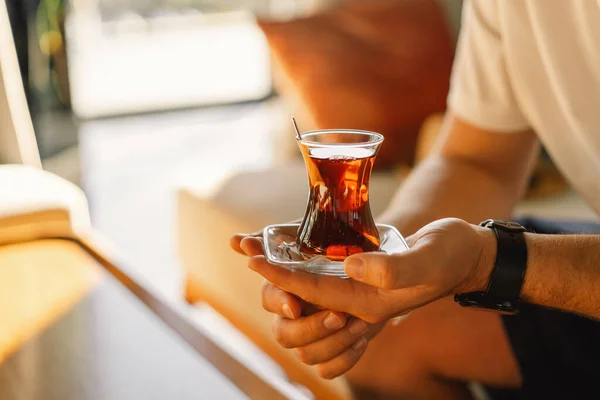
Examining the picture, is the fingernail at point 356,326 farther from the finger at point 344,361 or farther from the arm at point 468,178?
the arm at point 468,178

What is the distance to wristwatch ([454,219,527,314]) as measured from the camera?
0.84 meters

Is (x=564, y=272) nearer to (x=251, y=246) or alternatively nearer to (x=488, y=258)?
(x=488, y=258)

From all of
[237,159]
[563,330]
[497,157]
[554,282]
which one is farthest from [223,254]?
[237,159]

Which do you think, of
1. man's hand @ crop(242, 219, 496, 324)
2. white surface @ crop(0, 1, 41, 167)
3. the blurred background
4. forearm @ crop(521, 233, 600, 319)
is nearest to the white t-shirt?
forearm @ crop(521, 233, 600, 319)

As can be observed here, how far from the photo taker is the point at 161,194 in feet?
12.7

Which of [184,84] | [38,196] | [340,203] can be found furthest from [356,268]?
[184,84]

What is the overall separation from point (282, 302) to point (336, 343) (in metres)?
0.09

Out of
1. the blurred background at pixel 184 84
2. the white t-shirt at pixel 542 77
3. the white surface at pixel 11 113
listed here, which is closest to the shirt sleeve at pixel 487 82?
the white t-shirt at pixel 542 77

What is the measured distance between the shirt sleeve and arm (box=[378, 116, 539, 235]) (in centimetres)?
3

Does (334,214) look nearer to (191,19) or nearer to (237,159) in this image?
(237,159)

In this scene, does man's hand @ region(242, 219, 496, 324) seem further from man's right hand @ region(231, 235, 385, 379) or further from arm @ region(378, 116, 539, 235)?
arm @ region(378, 116, 539, 235)

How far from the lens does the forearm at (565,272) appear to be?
2.83 feet

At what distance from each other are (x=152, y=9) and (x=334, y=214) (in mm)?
6356

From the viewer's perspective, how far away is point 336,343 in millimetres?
791
